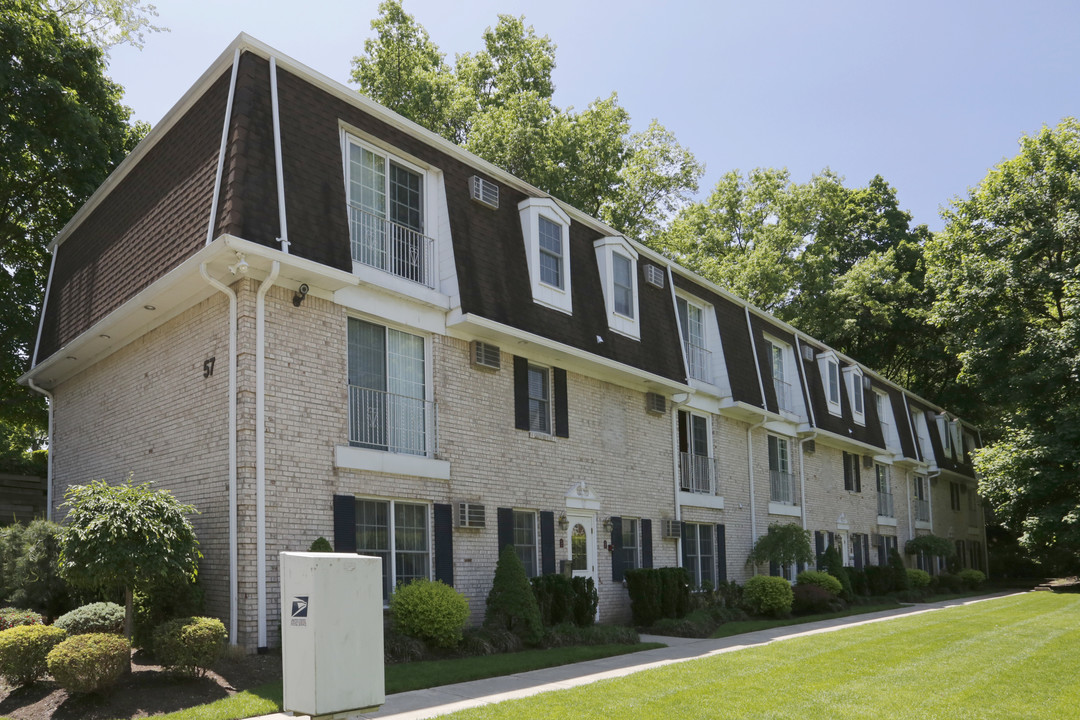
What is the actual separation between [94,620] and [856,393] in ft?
87.0

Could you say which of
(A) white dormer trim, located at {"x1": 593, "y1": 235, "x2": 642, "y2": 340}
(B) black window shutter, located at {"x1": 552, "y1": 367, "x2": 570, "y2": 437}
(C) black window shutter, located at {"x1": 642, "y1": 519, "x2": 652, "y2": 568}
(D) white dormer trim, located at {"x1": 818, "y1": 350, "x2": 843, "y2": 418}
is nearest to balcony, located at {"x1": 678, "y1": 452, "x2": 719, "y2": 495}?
(C) black window shutter, located at {"x1": 642, "y1": 519, "x2": 652, "y2": 568}

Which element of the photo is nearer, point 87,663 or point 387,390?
point 87,663

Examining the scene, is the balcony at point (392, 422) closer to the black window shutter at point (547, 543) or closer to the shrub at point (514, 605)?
the shrub at point (514, 605)

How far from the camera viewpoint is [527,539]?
15.8m

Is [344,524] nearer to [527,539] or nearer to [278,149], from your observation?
[527,539]

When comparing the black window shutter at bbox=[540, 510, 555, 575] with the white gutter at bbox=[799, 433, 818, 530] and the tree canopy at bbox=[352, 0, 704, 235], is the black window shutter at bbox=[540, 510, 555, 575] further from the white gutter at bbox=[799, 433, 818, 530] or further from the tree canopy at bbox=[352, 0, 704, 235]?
the tree canopy at bbox=[352, 0, 704, 235]

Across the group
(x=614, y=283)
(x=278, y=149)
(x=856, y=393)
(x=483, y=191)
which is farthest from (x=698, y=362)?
(x=278, y=149)

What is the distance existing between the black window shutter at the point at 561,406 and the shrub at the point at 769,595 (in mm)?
6518

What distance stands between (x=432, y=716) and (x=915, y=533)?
106ft

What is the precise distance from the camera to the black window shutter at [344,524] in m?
12.0

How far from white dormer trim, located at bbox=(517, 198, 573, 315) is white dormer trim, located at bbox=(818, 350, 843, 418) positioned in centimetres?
1428

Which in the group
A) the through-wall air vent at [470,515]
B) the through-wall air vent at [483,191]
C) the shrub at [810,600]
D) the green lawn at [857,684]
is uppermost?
the through-wall air vent at [483,191]

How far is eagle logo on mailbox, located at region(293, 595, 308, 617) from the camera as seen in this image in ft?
22.2

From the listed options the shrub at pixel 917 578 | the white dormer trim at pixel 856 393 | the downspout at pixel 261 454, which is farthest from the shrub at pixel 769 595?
the downspout at pixel 261 454
